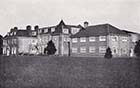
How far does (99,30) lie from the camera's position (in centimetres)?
4028

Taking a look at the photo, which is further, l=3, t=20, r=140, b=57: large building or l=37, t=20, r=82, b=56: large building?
l=37, t=20, r=82, b=56: large building

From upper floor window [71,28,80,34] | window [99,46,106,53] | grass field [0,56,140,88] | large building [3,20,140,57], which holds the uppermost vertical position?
Result: upper floor window [71,28,80,34]

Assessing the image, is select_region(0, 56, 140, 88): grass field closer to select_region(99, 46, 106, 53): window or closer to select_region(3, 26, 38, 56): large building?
select_region(99, 46, 106, 53): window

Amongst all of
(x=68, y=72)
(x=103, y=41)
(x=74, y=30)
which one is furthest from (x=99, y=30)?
(x=68, y=72)

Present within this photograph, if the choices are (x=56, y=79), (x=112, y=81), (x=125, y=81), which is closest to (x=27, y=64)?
(x=56, y=79)

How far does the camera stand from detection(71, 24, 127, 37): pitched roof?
128 feet

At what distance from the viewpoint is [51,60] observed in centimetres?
2112

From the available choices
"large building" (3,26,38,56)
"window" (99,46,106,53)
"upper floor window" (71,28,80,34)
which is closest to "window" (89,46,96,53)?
"window" (99,46,106,53)

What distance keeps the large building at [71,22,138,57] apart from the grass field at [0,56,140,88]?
46.8 feet

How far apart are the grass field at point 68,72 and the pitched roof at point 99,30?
1502 centimetres

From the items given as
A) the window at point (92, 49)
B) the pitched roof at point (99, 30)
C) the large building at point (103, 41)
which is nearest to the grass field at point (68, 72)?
the large building at point (103, 41)

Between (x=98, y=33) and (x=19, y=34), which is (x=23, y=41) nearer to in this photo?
(x=19, y=34)

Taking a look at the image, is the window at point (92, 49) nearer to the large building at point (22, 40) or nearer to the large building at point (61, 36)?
the large building at point (61, 36)

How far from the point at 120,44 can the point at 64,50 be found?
11.2 meters
